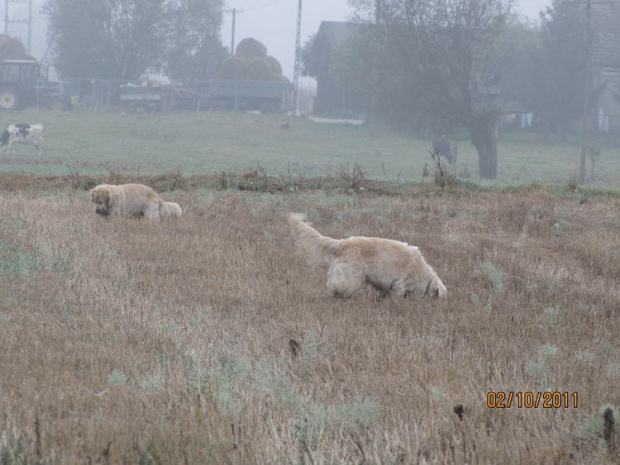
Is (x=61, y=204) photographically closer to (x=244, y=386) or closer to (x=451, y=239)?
(x=451, y=239)

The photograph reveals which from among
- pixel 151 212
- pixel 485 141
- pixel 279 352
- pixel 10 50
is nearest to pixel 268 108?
pixel 10 50

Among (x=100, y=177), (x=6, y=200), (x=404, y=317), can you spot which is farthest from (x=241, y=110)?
(x=404, y=317)

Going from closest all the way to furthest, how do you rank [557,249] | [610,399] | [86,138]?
[610,399]
[557,249]
[86,138]

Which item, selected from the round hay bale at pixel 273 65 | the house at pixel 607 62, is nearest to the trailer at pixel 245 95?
the round hay bale at pixel 273 65

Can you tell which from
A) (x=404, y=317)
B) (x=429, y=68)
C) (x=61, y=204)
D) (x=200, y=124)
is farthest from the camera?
(x=200, y=124)

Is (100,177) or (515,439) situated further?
(100,177)

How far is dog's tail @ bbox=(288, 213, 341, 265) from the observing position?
920 centimetres

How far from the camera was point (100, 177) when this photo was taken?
20.0 m

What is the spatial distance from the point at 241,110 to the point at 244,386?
58.5 metres

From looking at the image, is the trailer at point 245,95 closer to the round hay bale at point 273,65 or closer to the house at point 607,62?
the round hay bale at point 273,65

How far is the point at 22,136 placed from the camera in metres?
35.9

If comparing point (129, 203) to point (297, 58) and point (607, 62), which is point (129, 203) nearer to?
point (607, 62)
